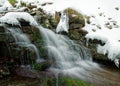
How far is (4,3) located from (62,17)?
10.9 feet

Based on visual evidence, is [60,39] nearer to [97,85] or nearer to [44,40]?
[44,40]

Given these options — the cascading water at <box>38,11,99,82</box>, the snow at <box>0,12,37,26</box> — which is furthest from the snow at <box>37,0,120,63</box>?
the snow at <box>0,12,37,26</box>

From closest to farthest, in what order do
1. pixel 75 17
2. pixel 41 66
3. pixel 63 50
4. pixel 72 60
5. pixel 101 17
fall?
pixel 41 66, pixel 72 60, pixel 63 50, pixel 75 17, pixel 101 17

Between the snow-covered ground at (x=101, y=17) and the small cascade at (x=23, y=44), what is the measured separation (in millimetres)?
2788

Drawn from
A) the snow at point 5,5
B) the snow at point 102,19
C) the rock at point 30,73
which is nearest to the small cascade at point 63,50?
the snow at point 102,19

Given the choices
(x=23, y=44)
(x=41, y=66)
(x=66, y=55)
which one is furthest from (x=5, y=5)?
(x=41, y=66)

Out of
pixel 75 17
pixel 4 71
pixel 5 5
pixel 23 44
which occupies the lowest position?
pixel 4 71

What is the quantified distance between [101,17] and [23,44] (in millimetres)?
5054

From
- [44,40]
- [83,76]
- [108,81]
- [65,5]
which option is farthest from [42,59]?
[65,5]

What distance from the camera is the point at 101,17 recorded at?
1291 centimetres

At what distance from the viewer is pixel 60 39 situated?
35.5 ft

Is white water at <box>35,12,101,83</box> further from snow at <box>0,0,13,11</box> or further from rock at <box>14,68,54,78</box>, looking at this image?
snow at <box>0,0,13,11</box>

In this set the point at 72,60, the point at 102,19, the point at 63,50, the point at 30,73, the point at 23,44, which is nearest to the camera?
the point at 30,73

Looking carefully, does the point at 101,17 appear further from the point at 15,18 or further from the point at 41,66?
the point at 41,66
